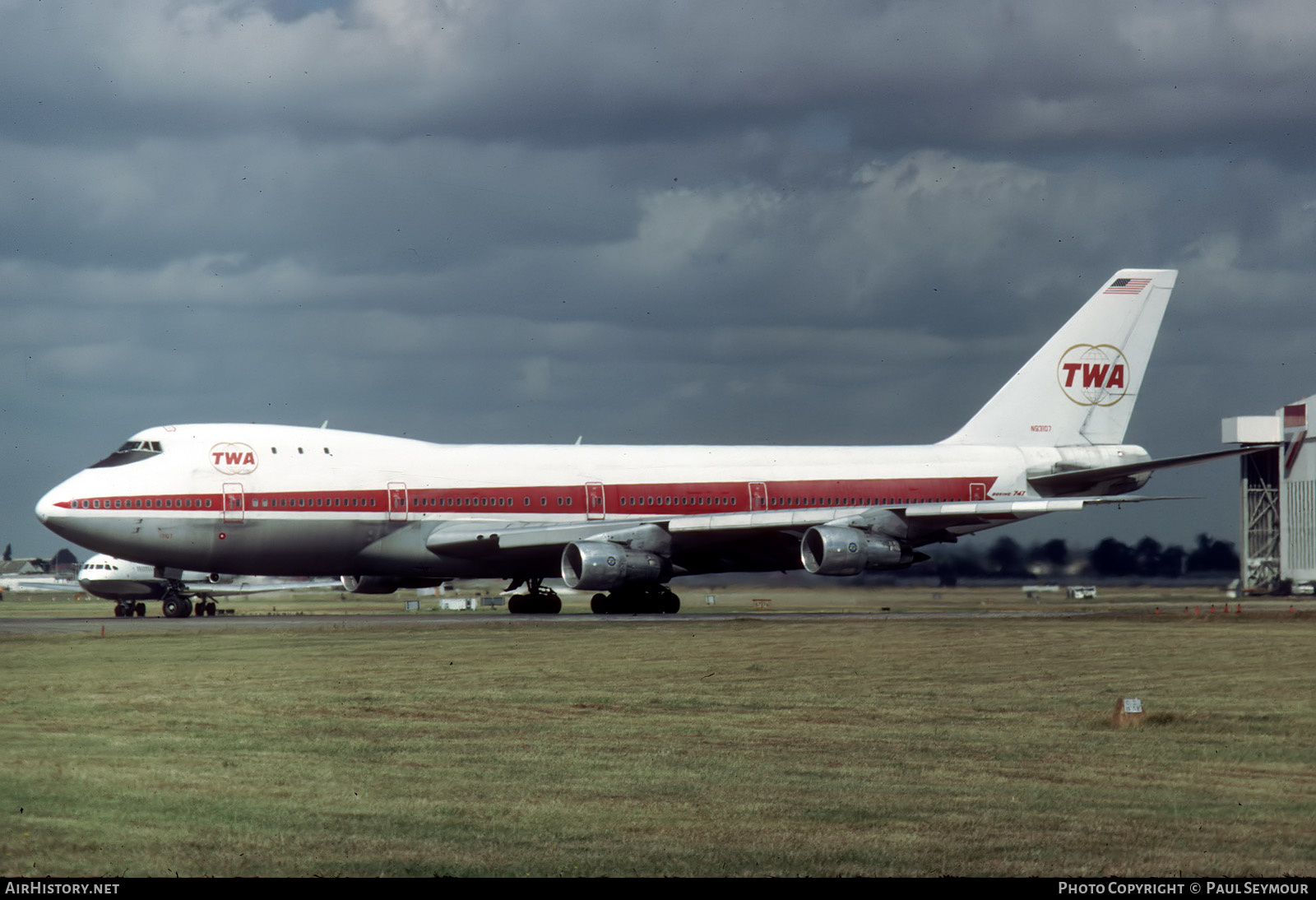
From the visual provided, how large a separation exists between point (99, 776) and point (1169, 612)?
3456 cm

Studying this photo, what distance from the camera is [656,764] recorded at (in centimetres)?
1307

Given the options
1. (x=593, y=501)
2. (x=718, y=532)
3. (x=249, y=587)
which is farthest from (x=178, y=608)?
(x=249, y=587)

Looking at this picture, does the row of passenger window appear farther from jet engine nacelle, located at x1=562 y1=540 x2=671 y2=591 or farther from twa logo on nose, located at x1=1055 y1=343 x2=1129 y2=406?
twa logo on nose, located at x1=1055 y1=343 x2=1129 y2=406

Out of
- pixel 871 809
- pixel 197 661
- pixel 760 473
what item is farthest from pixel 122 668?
pixel 760 473

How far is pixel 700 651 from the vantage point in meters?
25.8

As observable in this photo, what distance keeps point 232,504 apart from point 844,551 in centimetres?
1621

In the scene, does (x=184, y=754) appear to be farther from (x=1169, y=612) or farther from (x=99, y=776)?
(x=1169, y=612)

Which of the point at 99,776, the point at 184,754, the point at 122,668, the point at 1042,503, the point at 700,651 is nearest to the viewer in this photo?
the point at 99,776

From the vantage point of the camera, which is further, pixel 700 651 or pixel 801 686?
pixel 700 651

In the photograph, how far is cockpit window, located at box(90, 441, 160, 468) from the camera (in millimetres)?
39188

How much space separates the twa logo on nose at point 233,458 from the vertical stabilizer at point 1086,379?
22.4 metres

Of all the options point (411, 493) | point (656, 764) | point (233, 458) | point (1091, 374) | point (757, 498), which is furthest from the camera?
point (1091, 374)

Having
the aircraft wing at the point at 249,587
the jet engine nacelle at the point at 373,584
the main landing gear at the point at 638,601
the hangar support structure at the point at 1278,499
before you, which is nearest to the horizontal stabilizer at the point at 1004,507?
the main landing gear at the point at 638,601

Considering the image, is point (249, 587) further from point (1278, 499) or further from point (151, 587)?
point (1278, 499)
